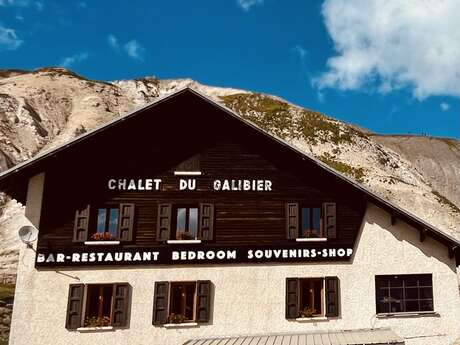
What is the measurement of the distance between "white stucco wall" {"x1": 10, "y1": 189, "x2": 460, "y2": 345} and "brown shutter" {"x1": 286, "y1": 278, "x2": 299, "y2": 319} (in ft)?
0.76

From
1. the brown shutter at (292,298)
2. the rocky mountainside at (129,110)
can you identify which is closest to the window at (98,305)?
the brown shutter at (292,298)

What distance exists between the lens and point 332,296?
666 inches

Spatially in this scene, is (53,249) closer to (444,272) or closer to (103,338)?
(103,338)

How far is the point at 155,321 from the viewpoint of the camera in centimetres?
1575

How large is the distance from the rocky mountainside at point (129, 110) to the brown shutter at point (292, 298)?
98.0 ft

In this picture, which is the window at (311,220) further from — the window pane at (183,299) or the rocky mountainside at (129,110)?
the rocky mountainside at (129,110)

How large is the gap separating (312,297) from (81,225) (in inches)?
405

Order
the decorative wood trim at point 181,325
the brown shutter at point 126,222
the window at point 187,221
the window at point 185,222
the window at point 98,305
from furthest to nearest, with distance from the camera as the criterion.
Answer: the window at point 187,221, the window at point 185,222, the brown shutter at point 126,222, the decorative wood trim at point 181,325, the window at point 98,305

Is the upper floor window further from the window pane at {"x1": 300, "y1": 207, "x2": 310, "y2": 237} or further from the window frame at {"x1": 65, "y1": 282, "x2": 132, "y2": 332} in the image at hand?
the window frame at {"x1": 65, "y1": 282, "x2": 132, "y2": 332}

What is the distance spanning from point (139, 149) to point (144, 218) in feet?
9.97

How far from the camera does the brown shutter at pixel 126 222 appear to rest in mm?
16266

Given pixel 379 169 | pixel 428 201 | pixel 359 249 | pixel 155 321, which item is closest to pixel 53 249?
pixel 155 321

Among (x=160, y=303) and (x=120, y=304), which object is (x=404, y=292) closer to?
(x=160, y=303)

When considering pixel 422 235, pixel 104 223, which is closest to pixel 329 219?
pixel 422 235
